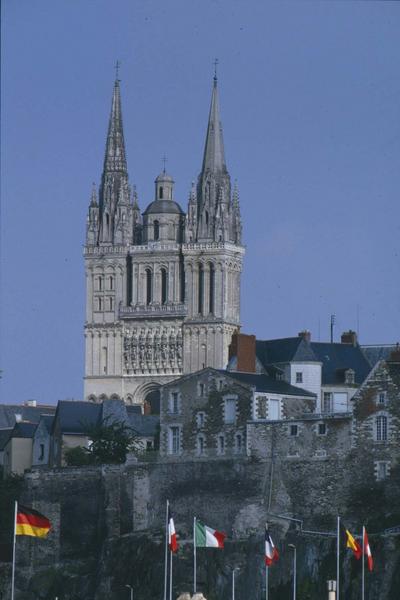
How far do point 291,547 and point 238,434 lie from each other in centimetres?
964

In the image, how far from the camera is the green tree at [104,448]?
13762 cm

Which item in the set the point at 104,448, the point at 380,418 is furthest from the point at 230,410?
the point at 104,448

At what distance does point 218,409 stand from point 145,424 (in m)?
19.3

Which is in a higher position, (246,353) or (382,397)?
(246,353)

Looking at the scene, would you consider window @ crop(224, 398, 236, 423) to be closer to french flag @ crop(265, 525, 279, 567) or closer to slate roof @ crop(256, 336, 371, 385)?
slate roof @ crop(256, 336, 371, 385)

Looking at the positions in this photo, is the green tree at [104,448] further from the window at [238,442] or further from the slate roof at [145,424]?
the window at [238,442]

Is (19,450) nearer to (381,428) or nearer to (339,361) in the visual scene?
(339,361)

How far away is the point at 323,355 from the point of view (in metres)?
144

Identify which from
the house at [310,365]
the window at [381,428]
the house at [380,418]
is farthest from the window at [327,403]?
the window at [381,428]

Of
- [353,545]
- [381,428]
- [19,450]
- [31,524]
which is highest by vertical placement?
[19,450]

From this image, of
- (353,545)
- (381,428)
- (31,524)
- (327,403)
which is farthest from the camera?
(327,403)

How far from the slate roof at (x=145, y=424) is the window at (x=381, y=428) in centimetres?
2534

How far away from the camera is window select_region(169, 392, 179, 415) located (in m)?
131

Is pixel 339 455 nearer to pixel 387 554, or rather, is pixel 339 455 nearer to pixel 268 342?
pixel 387 554
